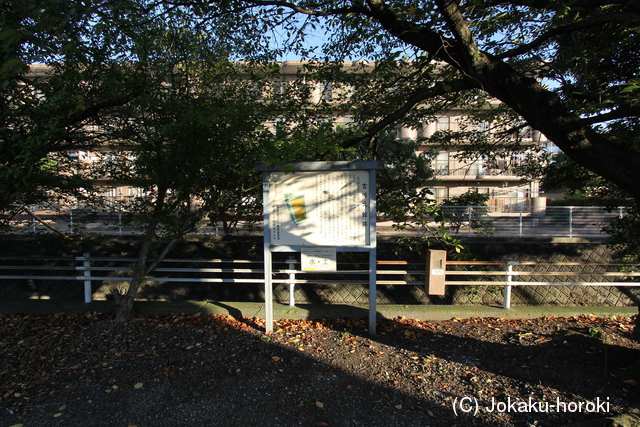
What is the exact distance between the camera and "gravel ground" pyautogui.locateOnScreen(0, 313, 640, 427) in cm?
287

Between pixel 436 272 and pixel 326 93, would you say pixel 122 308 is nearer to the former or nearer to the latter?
pixel 436 272

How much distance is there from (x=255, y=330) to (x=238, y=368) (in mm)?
923

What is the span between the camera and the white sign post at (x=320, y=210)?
13.7 feet

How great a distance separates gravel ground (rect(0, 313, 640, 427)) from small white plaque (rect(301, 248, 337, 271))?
2.87 ft

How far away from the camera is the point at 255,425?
2756mm

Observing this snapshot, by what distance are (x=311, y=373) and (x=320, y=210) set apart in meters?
1.81

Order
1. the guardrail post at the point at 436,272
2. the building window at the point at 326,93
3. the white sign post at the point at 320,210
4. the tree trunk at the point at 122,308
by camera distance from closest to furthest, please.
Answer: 1. the white sign post at the point at 320,210
2. the guardrail post at the point at 436,272
3. the tree trunk at the point at 122,308
4. the building window at the point at 326,93

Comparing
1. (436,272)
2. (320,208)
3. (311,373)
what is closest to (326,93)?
(320,208)

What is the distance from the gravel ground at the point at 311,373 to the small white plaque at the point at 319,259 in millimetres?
874

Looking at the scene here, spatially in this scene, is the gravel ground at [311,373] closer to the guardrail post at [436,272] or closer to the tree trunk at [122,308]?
the tree trunk at [122,308]

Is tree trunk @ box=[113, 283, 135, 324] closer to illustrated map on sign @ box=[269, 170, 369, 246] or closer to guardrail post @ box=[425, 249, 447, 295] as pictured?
illustrated map on sign @ box=[269, 170, 369, 246]

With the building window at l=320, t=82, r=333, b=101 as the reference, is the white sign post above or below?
below

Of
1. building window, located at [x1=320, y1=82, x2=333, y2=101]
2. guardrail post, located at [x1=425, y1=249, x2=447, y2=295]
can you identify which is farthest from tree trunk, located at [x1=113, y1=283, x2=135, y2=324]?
building window, located at [x1=320, y1=82, x2=333, y2=101]

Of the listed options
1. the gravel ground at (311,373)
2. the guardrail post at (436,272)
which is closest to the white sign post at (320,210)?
the guardrail post at (436,272)
